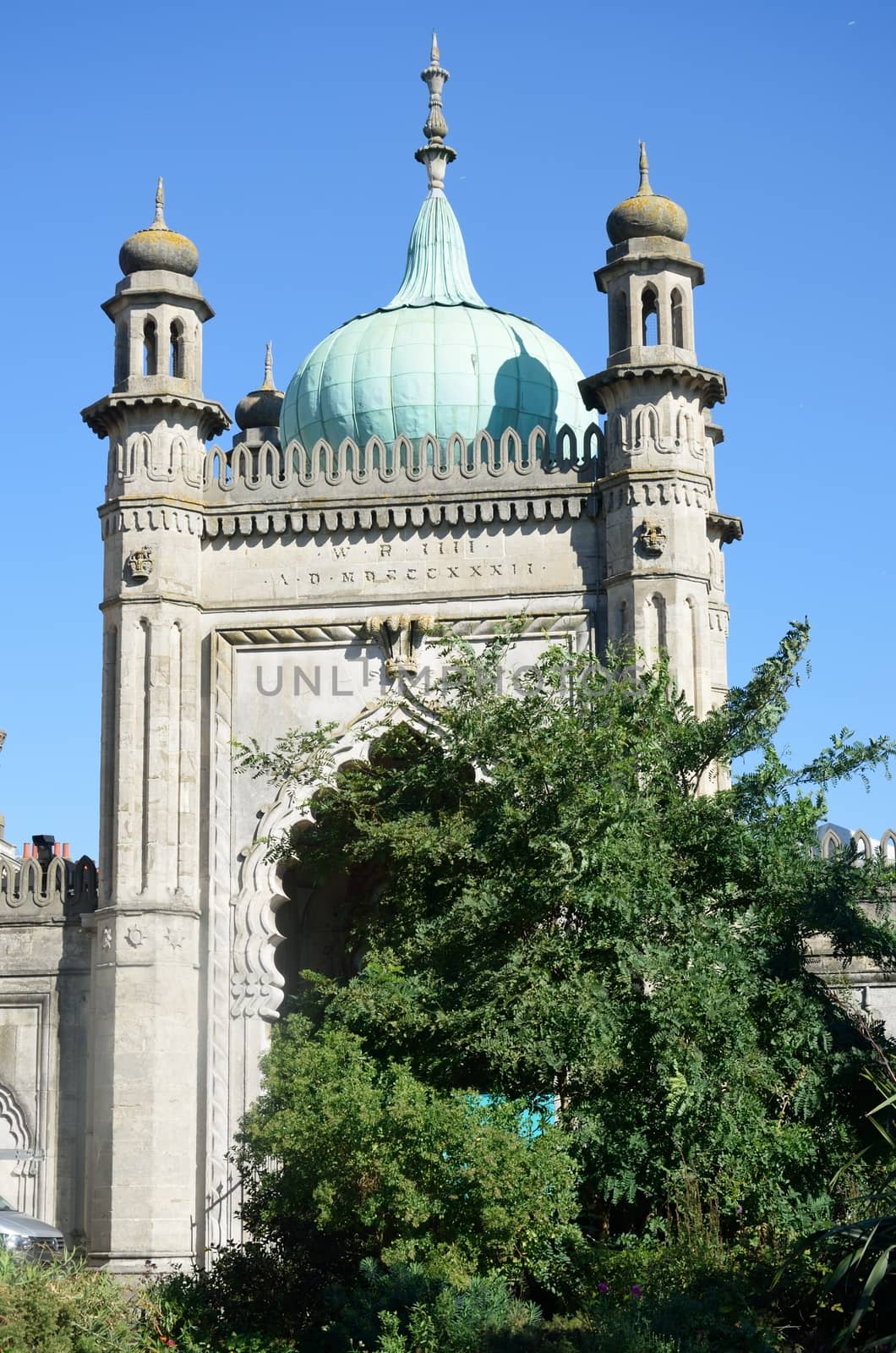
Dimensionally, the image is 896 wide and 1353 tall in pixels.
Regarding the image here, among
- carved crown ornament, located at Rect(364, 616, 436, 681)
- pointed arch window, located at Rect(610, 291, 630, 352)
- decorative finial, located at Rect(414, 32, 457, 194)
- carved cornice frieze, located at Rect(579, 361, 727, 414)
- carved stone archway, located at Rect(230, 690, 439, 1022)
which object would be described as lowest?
carved stone archway, located at Rect(230, 690, 439, 1022)

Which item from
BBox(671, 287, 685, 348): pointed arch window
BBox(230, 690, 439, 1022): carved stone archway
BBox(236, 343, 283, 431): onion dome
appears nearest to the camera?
BBox(230, 690, 439, 1022): carved stone archway

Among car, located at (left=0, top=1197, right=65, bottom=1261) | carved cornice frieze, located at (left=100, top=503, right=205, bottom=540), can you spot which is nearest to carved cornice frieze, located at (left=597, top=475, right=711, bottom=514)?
carved cornice frieze, located at (left=100, top=503, right=205, bottom=540)

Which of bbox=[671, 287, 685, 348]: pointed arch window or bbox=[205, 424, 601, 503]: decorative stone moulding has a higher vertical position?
bbox=[671, 287, 685, 348]: pointed arch window

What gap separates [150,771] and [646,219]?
28.9 ft

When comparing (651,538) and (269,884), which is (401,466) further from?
(269,884)

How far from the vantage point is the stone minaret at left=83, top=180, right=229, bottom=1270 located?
74.6ft

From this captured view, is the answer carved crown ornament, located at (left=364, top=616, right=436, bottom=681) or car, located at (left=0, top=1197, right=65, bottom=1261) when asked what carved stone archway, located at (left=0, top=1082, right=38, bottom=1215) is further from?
carved crown ornament, located at (left=364, top=616, right=436, bottom=681)

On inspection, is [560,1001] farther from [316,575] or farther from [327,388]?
[327,388]

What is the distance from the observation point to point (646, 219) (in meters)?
24.5

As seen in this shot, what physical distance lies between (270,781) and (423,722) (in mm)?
1922

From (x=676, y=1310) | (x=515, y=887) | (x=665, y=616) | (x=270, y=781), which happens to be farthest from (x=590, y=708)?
(x=676, y=1310)

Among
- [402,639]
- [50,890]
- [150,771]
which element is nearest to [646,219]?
[402,639]

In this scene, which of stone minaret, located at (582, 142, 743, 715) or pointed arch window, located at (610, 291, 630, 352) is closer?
stone minaret, located at (582, 142, 743, 715)

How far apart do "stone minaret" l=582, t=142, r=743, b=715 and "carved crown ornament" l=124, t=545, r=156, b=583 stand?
5.40 metres
